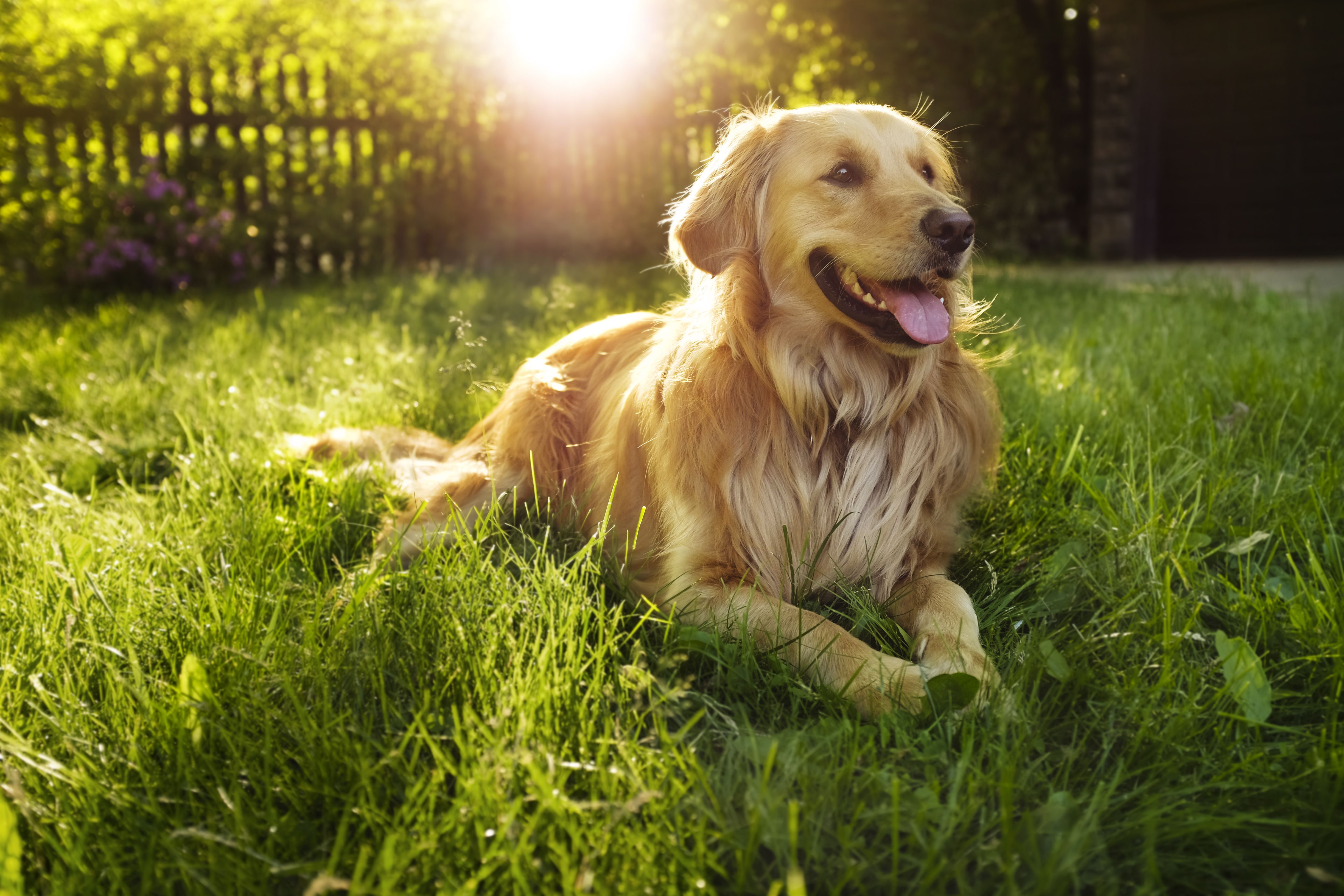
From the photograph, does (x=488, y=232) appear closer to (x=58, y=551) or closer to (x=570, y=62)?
(x=570, y=62)

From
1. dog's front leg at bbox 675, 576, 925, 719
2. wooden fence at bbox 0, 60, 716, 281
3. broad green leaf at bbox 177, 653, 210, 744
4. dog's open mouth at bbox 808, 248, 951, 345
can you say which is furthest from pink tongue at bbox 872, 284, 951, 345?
wooden fence at bbox 0, 60, 716, 281

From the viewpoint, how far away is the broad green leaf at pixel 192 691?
4.42 feet

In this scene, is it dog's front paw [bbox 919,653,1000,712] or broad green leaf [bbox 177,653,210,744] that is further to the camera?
dog's front paw [bbox 919,653,1000,712]

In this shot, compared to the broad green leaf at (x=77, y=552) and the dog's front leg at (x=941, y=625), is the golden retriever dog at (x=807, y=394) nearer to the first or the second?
the dog's front leg at (x=941, y=625)

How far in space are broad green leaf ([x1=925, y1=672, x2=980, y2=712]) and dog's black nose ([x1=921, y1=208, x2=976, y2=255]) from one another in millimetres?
994

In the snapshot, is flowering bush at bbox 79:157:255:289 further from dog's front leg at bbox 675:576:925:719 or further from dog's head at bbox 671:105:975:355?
dog's front leg at bbox 675:576:925:719

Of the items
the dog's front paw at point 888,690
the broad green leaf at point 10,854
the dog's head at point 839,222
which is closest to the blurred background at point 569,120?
the dog's head at point 839,222

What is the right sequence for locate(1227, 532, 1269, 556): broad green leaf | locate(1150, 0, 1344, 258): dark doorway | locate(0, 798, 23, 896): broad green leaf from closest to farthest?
locate(0, 798, 23, 896): broad green leaf
locate(1227, 532, 1269, 556): broad green leaf
locate(1150, 0, 1344, 258): dark doorway

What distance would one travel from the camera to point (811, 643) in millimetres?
1686

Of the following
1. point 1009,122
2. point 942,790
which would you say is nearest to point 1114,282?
point 1009,122

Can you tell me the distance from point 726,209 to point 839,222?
31cm

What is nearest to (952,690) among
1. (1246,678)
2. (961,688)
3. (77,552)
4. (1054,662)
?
(961,688)

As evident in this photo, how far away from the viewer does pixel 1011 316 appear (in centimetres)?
515

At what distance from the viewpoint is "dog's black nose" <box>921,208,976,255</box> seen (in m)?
2.00
